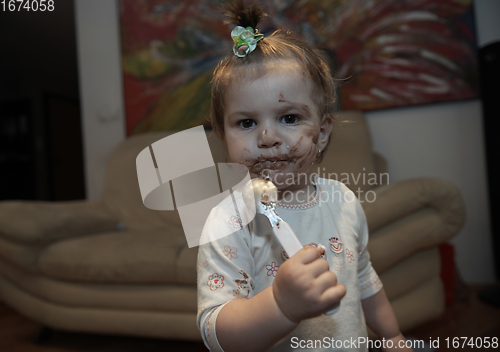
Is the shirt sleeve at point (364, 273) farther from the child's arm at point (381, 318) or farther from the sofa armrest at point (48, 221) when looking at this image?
the sofa armrest at point (48, 221)

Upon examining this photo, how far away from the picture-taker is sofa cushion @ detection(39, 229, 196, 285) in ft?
3.69

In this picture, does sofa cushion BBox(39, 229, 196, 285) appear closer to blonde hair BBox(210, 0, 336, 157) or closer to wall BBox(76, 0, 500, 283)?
blonde hair BBox(210, 0, 336, 157)

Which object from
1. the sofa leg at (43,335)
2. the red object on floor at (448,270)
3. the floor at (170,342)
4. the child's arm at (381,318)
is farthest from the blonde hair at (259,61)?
the sofa leg at (43,335)

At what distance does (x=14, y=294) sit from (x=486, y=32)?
240cm

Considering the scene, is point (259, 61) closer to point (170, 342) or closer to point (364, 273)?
point (364, 273)

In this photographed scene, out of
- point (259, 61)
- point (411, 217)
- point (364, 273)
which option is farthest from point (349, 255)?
point (411, 217)

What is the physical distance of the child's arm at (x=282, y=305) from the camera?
389 mm

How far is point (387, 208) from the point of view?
102 centimetres

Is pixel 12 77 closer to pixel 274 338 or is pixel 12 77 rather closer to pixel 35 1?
pixel 35 1

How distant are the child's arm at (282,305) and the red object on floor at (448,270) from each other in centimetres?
131

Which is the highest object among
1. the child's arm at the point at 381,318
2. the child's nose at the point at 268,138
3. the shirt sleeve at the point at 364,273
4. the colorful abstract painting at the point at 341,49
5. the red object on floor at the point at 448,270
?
the colorful abstract painting at the point at 341,49

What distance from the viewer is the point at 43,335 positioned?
139cm

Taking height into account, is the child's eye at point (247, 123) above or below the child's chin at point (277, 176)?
above

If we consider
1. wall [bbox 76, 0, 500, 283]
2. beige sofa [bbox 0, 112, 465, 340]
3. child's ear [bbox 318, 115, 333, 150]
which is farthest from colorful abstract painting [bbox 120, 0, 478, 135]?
child's ear [bbox 318, 115, 333, 150]
